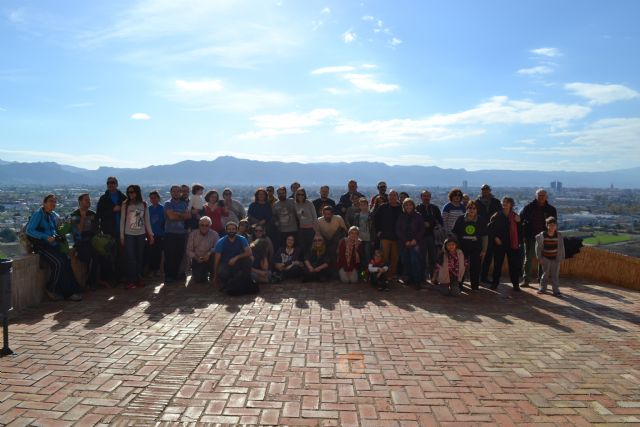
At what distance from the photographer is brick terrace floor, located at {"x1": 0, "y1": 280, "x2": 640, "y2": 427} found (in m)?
3.79

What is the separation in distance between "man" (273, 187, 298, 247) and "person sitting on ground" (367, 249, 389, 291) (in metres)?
1.80

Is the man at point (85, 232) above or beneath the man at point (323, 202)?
beneath

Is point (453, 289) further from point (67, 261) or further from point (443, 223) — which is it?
point (67, 261)

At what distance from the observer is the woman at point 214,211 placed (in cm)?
Answer: 905

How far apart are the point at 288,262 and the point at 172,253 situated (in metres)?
2.25

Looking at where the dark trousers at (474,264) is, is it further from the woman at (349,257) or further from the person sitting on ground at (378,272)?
the woman at (349,257)

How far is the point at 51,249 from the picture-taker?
23.3 ft

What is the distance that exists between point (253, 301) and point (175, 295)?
1391 mm

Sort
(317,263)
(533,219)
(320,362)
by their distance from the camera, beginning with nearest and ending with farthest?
1. (320,362)
2. (533,219)
3. (317,263)

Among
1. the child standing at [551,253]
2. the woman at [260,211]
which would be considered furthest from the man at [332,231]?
the child standing at [551,253]

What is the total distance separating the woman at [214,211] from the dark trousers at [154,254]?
1040mm

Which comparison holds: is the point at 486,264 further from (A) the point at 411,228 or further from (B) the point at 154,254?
(B) the point at 154,254

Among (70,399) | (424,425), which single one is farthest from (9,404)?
(424,425)

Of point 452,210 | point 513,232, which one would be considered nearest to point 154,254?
point 452,210
